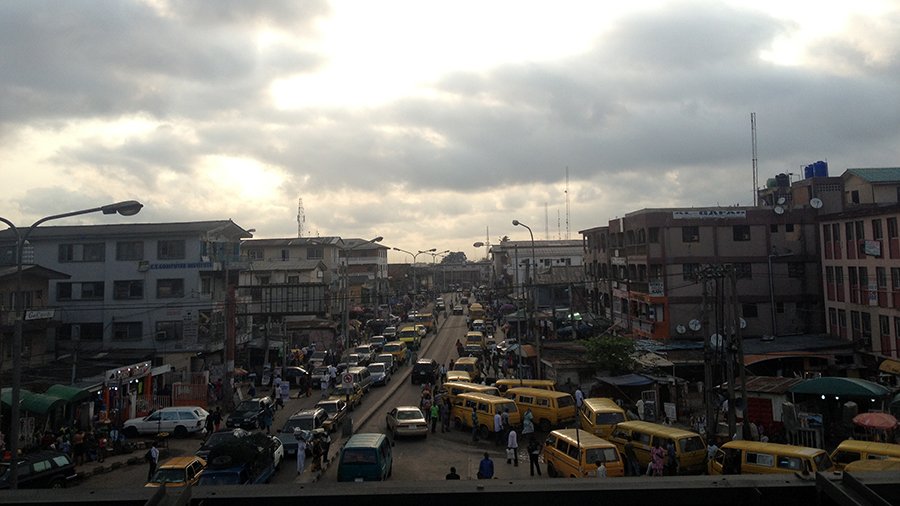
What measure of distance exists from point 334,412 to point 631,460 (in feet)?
47.9

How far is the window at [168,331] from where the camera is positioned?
141 ft

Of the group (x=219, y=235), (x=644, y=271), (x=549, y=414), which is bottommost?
(x=549, y=414)

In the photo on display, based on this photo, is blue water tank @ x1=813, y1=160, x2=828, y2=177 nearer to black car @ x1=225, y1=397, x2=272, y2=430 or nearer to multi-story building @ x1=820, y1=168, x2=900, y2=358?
multi-story building @ x1=820, y1=168, x2=900, y2=358

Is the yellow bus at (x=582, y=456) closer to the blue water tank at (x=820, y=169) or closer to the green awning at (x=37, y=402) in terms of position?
the green awning at (x=37, y=402)

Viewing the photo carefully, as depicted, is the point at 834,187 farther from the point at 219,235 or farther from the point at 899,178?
the point at 219,235

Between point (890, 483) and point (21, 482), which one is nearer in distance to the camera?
point (890, 483)

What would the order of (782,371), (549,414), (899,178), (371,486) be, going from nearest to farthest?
(371,486)
(549,414)
(782,371)
(899,178)

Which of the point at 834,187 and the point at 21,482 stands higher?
the point at 834,187

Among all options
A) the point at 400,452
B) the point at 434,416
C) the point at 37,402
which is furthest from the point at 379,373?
the point at 37,402

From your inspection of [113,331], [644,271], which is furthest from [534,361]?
[113,331]

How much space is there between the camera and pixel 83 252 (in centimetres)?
4400

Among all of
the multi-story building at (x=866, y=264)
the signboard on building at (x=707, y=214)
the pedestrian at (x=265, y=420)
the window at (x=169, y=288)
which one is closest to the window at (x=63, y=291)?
the window at (x=169, y=288)

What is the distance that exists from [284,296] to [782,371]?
121ft

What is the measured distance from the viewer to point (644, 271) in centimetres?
4781
